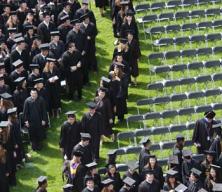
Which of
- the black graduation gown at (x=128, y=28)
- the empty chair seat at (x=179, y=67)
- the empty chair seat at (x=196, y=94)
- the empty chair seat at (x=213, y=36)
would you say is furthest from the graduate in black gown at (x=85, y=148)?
the empty chair seat at (x=213, y=36)

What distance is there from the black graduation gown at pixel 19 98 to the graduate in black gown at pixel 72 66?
161cm

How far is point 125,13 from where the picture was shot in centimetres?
2309

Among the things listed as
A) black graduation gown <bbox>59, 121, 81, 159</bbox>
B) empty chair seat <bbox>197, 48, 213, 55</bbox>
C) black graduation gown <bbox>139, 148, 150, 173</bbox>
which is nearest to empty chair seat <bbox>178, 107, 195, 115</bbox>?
black graduation gown <bbox>139, 148, 150, 173</bbox>

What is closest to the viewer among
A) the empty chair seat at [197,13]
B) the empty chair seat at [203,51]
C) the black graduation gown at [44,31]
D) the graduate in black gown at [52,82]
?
the graduate in black gown at [52,82]

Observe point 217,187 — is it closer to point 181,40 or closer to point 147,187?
point 147,187

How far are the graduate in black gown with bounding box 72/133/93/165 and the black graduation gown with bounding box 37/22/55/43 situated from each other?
5.19 m

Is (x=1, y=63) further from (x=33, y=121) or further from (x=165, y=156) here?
(x=165, y=156)

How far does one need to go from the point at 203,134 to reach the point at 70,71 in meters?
4.21

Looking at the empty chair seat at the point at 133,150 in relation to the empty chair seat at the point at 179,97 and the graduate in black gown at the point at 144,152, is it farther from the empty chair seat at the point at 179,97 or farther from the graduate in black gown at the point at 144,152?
the empty chair seat at the point at 179,97

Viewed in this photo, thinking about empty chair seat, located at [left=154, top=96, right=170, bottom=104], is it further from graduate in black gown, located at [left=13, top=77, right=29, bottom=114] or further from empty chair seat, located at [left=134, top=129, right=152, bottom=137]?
graduate in black gown, located at [left=13, top=77, right=29, bottom=114]

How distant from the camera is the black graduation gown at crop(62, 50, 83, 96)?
21031mm

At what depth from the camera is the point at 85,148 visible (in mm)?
17844

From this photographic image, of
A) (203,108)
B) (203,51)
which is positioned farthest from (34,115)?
(203,51)

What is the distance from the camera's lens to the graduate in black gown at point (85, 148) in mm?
17734
